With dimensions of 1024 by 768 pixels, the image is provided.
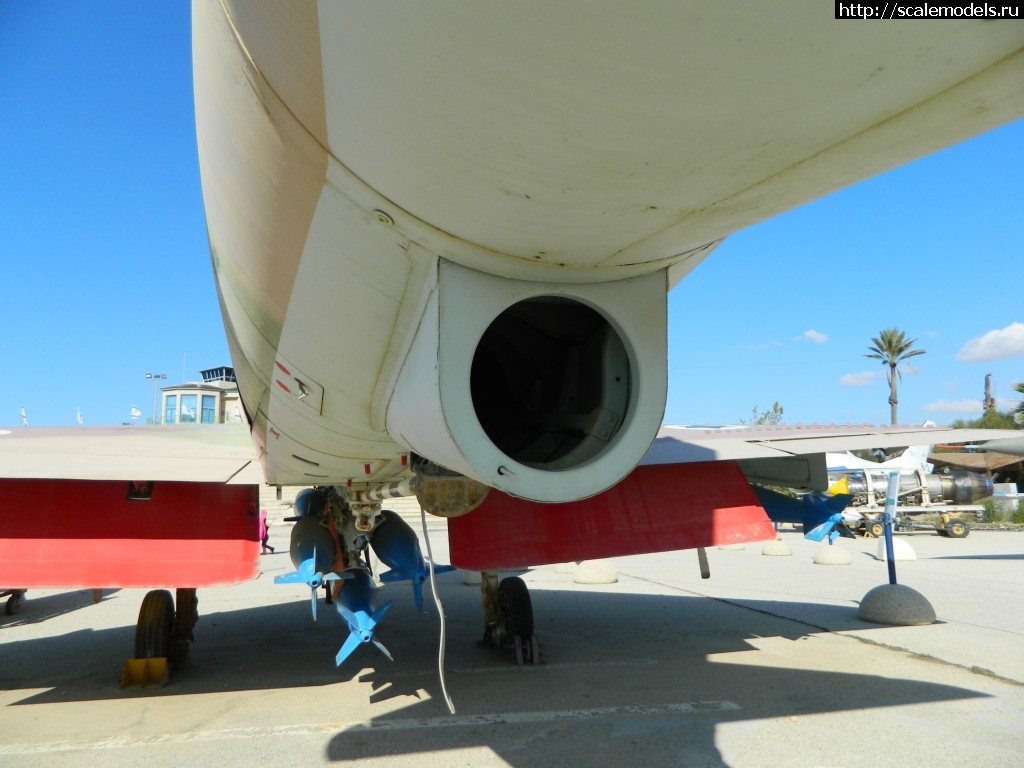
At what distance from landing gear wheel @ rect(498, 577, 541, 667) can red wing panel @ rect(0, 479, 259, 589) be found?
9.02ft

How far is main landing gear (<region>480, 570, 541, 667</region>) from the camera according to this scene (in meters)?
6.68

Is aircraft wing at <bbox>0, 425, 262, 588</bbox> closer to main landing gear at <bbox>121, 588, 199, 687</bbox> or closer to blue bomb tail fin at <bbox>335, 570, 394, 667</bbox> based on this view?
blue bomb tail fin at <bbox>335, 570, 394, 667</bbox>

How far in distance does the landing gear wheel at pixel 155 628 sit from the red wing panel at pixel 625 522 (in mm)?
3331

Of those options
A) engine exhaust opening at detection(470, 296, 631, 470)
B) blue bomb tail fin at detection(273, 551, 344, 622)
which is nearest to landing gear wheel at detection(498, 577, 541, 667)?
blue bomb tail fin at detection(273, 551, 344, 622)

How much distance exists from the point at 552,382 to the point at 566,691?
347cm

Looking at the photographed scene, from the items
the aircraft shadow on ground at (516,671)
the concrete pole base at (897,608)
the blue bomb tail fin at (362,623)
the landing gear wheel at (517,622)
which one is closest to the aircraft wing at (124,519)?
the blue bomb tail fin at (362,623)

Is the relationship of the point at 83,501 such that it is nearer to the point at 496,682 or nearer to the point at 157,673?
the point at 157,673

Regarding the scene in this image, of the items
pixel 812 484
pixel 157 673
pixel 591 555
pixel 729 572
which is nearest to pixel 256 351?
pixel 591 555

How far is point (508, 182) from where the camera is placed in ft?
5.37

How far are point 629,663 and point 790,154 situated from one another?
5.95 metres

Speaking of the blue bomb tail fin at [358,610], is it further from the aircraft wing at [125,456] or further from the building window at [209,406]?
the building window at [209,406]

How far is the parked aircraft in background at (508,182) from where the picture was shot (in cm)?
116

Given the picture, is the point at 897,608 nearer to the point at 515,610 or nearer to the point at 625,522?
the point at 515,610

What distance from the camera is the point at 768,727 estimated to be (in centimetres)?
461
